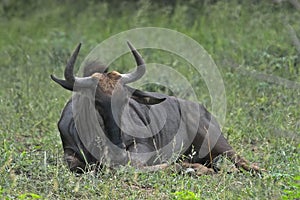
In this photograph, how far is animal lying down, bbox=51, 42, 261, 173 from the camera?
6.88 m

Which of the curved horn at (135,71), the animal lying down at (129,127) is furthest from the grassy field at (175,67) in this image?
the curved horn at (135,71)

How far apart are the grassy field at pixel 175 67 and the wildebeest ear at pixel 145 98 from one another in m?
0.69

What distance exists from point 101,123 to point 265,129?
7.24 feet

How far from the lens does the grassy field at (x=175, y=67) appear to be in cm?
597

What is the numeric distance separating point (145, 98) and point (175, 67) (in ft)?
13.5

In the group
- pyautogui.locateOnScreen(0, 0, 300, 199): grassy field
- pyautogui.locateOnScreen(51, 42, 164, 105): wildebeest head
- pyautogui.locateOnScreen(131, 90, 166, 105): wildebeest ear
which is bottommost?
pyautogui.locateOnScreen(0, 0, 300, 199): grassy field

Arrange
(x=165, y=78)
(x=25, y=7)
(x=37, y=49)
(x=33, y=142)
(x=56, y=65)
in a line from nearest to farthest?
(x=33, y=142), (x=165, y=78), (x=56, y=65), (x=37, y=49), (x=25, y=7)

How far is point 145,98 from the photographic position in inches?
292

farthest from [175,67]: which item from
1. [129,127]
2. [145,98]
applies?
[129,127]

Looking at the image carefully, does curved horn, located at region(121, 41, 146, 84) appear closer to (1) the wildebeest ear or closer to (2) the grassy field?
(1) the wildebeest ear

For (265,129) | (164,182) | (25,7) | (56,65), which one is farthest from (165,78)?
(25,7)

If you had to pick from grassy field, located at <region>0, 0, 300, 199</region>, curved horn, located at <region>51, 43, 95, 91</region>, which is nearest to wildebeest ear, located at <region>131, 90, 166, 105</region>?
curved horn, located at <region>51, 43, 95, 91</region>

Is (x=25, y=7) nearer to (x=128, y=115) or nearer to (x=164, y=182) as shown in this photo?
(x=128, y=115)

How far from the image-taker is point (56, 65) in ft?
38.2
